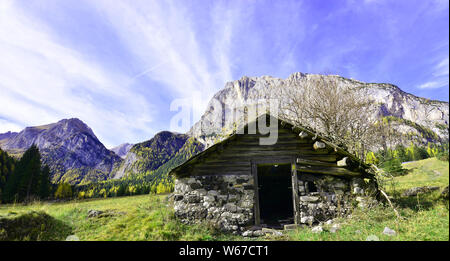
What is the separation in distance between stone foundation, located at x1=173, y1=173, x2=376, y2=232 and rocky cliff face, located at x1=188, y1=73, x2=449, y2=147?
9840 millimetres

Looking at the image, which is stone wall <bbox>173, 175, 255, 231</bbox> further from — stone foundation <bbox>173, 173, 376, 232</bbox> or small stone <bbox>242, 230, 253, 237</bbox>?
small stone <bbox>242, 230, 253, 237</bbox>

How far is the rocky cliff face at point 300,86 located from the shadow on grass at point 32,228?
12527mm

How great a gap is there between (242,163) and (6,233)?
9390mm

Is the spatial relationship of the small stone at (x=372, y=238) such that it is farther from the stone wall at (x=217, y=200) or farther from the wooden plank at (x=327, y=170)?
the stone wall at (x=217, y=200)

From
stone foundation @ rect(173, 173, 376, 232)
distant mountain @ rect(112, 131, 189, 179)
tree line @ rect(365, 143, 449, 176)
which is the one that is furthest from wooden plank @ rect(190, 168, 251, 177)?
distant mountain @ rect(112, 131, 189, 179)

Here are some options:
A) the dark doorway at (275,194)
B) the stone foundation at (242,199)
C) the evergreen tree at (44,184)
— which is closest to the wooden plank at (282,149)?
the stone foundation at (242,199)

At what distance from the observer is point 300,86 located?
18047 millimetres

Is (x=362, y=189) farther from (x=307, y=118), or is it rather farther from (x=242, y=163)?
(x=307, y=118)

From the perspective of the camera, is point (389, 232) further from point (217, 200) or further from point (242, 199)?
point (217, 200)

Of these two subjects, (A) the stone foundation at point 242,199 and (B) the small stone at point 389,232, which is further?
(A) the stone foundation at point 242,199

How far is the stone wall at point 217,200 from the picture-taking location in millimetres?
8428

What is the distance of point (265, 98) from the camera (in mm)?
20609

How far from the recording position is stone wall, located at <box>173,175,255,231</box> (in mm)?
8428
